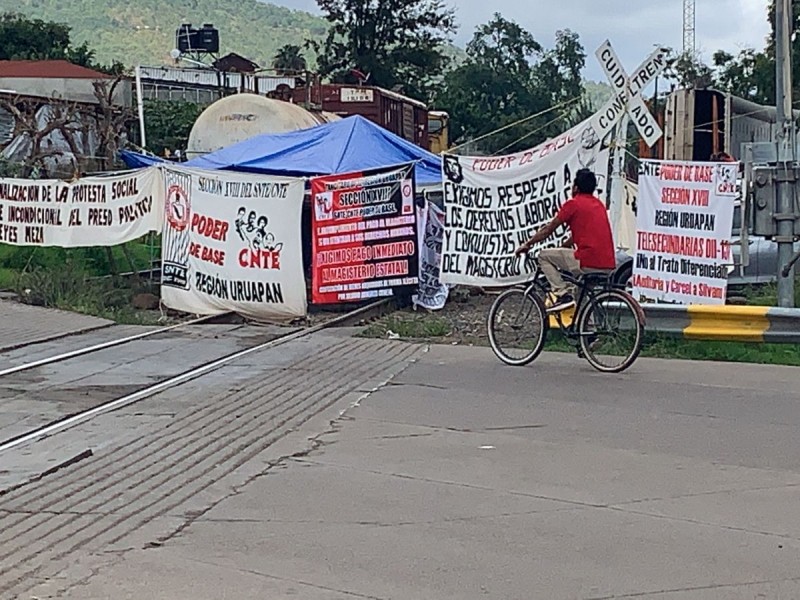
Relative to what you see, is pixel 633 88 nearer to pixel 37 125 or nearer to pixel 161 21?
pixel 37 125

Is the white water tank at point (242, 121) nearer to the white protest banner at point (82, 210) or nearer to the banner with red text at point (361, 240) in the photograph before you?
the white protest banner at point (82, 210)

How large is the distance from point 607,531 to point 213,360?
276 inches

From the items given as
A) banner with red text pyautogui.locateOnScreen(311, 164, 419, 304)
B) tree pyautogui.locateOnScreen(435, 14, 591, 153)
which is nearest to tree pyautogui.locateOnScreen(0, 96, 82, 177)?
banner with red text pyautogui.locateOnScreen(311, 164, 419, 304)

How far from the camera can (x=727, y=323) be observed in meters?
12.6

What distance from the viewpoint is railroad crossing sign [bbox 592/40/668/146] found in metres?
13.5

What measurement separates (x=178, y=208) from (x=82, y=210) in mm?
2275

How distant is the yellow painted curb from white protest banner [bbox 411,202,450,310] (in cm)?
466

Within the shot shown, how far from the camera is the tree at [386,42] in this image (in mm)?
72062

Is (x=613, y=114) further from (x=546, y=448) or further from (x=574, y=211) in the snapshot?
(x=546, y=448)

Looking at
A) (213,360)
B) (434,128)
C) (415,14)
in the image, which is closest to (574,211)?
(213,360)

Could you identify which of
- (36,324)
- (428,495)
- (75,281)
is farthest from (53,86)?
(428,495)

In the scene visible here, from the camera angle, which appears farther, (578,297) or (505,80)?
(505,80)

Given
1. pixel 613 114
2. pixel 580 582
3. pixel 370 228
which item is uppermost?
pixel 613 114

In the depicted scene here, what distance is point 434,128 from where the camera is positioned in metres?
45.7
